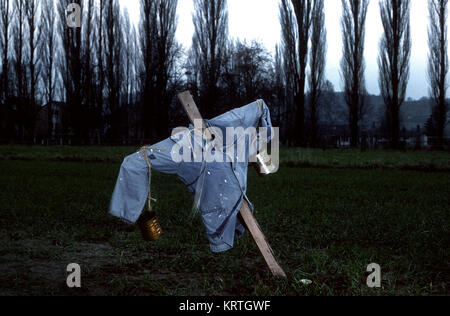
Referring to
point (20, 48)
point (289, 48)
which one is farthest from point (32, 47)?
point (289, 48)

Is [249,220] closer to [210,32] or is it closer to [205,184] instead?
[205,184]

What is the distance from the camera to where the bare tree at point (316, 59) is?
2412 cm

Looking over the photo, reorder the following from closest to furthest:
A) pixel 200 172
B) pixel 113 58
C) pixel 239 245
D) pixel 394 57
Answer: pixel 200 172, pixel 239 245, pixel 394 57, pixel 113 58

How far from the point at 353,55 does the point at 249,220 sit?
2426 centimetres

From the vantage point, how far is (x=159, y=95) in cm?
2575

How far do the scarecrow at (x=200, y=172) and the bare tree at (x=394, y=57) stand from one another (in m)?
23.0

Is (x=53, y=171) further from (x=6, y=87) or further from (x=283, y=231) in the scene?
(x=6, y=87)

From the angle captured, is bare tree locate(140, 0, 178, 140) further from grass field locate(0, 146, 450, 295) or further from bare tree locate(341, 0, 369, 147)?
grass field locate(0, 146, 450, 295)

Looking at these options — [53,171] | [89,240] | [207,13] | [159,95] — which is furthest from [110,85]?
[89,240]

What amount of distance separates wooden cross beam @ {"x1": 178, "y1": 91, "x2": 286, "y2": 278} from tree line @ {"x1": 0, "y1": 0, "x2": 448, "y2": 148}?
65.8 ft

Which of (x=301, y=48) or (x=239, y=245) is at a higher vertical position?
(x=301, y=48)

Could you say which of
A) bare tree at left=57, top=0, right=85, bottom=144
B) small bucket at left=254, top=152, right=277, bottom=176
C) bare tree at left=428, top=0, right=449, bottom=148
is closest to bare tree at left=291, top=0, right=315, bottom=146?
bare tree at left=428, top=0, right=449, bottom=148

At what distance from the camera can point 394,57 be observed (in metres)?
24.0

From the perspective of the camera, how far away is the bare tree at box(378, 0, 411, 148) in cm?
2334
